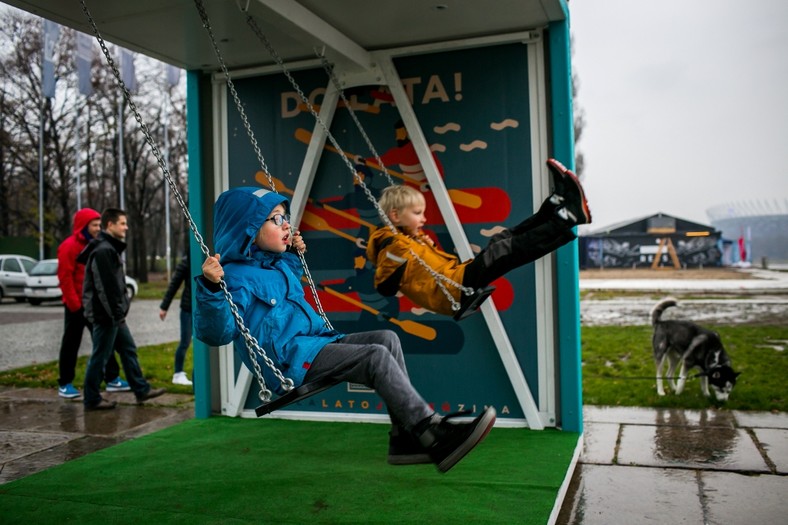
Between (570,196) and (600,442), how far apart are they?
2535 millimetres

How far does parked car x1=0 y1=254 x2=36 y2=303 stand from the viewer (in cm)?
2705

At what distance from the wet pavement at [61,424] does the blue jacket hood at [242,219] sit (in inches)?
107

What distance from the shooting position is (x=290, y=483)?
491 centimetres

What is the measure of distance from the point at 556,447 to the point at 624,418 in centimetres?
188

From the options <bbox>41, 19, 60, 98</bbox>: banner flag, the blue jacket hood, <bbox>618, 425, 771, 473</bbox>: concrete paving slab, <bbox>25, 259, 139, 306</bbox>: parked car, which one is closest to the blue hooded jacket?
the blue jacket hood

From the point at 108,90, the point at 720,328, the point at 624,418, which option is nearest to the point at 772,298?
the point at 720,328

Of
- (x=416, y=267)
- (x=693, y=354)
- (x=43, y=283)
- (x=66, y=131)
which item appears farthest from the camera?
(x=66, y=131)

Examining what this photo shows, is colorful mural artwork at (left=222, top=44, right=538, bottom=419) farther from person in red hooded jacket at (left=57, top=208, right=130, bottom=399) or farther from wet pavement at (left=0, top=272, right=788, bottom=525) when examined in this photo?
person in red hooded jacket at (left=57, top=208, right=130, bottom=399)

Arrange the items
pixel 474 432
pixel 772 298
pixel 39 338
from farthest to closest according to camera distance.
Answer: pixel 772 298 < pixel 39 338 < pixel 474 432

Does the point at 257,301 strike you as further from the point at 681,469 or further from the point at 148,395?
the point at 148,395

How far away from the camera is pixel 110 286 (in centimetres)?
768

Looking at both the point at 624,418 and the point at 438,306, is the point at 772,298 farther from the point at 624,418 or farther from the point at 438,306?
the point at 438,306

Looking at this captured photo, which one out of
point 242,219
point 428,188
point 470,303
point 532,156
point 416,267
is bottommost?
point 470,303

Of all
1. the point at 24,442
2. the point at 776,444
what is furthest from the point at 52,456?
the point at 776,444
